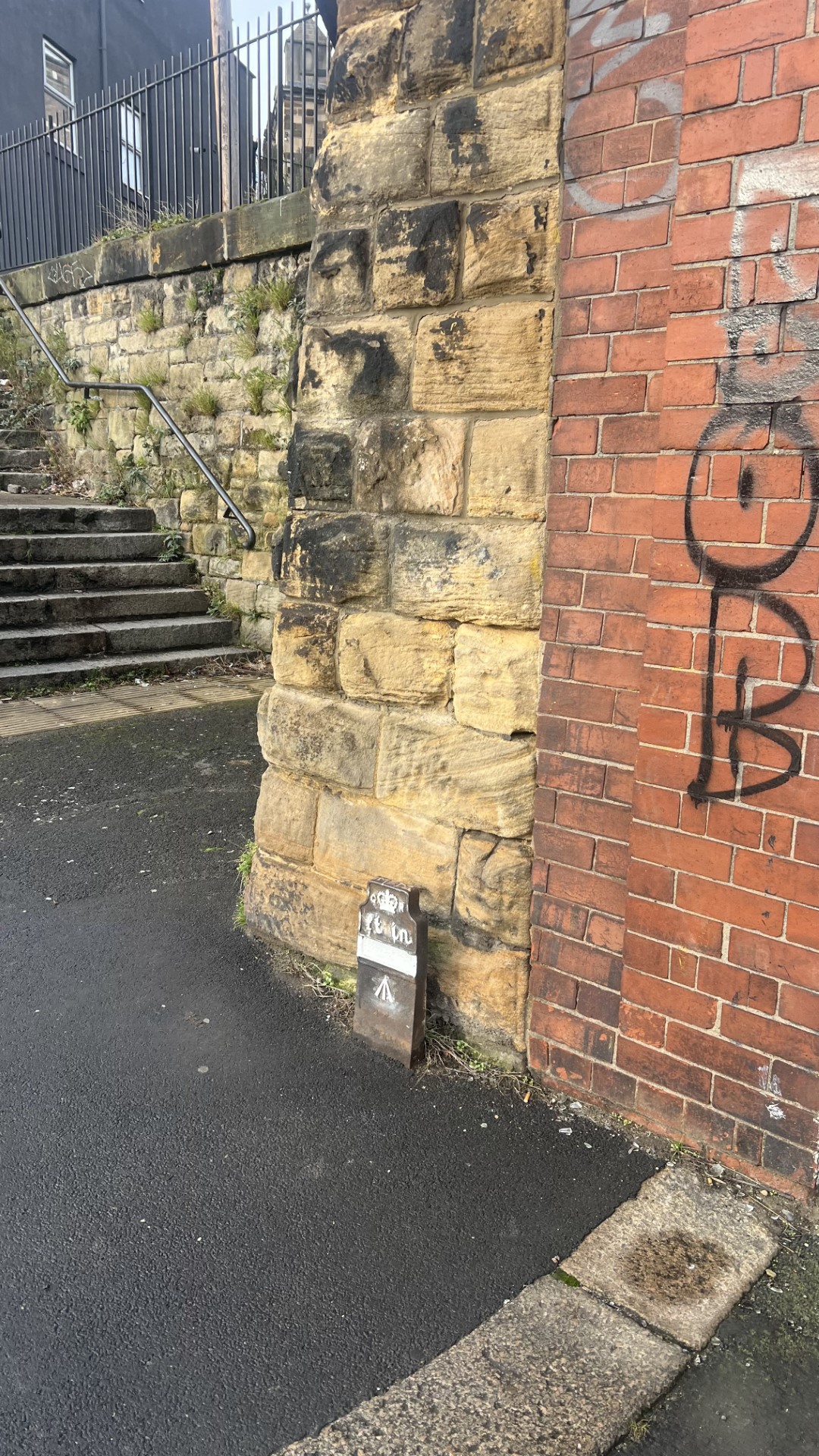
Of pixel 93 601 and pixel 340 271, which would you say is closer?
pixel 340 271

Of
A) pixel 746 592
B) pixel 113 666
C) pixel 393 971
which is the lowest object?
pixel 393 971

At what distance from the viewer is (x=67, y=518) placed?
8602 mm

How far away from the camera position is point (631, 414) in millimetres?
2213

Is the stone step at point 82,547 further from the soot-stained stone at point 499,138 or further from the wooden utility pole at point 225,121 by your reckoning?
the soot-stained stone at point 499,138

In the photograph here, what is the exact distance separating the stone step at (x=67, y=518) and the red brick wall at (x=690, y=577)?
695 cm

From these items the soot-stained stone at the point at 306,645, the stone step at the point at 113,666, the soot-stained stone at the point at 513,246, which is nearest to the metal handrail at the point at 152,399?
the stone step at the point at 113,666

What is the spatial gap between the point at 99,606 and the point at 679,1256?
694cm

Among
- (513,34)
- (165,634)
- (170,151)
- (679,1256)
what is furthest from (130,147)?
(679,1256)

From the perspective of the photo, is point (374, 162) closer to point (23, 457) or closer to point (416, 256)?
point (416, 256)

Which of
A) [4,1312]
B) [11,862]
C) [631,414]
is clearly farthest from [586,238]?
[11,862]

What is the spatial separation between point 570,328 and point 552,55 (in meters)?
0.63

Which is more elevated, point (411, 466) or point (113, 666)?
point (411, 466)

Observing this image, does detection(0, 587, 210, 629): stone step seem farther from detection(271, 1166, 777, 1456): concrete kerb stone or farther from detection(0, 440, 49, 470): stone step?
detection(271, 1166, 777, 1456): concrete kerb stone

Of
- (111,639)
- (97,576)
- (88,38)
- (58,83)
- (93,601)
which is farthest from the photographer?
(88,38)
